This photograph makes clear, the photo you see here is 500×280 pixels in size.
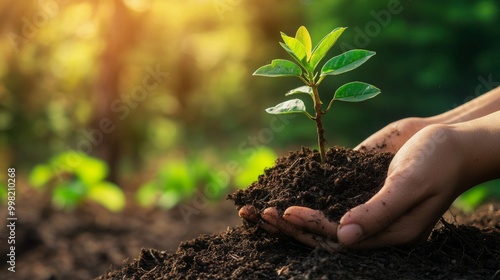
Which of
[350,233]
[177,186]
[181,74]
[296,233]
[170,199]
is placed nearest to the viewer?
[350,233]

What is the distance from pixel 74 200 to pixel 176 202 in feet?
2.90

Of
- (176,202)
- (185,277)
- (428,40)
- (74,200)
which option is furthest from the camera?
(428,40)

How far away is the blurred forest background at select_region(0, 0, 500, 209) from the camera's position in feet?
19.4

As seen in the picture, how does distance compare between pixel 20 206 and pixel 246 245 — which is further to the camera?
pixel 20 206

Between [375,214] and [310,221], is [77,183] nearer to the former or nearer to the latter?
[310,221]

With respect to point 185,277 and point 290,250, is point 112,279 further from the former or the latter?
point 290,250

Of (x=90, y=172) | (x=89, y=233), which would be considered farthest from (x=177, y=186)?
(x=89, y=233)

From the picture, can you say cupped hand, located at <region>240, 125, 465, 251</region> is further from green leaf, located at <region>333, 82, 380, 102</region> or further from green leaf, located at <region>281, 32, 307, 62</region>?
green leaf, located at <region>281, 32, 307, 62</region>

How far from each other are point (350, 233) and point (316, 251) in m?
0.13

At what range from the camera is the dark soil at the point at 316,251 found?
5.73 ft

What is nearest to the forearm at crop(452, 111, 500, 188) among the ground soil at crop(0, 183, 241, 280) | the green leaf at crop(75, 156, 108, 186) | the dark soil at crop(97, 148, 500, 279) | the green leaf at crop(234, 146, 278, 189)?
the dark soil at crop(97, 148, 500, 279)

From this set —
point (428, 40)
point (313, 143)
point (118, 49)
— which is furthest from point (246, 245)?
point (313, 143)

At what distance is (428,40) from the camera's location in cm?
632

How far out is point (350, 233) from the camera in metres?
1.72
